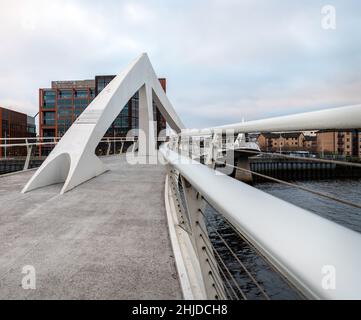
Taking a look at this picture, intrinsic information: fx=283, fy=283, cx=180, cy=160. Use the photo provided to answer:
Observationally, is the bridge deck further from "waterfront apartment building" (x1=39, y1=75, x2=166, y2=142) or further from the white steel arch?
"waterfront apartment building" (x1=39, y1=75, x2=166, y2=142)

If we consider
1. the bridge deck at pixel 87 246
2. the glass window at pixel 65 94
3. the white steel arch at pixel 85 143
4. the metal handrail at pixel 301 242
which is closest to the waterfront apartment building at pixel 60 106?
the glass window at pixel 65 94

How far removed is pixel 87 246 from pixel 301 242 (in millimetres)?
3169

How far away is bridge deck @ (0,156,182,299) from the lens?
7.79 ft

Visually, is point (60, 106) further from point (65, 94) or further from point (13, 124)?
point (13, 124)

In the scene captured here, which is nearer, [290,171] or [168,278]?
[168,278]

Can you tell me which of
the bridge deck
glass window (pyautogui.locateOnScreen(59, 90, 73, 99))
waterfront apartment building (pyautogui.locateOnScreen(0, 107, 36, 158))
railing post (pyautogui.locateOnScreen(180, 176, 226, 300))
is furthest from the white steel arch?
glass window (pyautogui.locateOnScreen(59, 90, 73, 99))

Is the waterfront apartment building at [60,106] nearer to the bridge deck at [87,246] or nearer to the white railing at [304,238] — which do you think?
the bridge deck at [87,246]

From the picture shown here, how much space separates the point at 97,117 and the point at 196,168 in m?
7.53

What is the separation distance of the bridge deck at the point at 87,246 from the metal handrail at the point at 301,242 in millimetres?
1724

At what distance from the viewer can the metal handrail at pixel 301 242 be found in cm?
48
